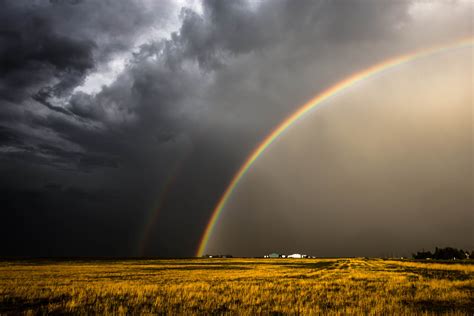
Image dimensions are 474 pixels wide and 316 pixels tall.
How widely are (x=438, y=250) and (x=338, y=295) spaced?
170 meters

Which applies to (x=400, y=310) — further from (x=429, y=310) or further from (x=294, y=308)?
(x=294, y=308)

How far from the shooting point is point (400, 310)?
14422mm

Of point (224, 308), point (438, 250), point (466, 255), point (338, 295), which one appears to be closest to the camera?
point (224, 308)

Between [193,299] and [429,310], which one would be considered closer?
[429,310]

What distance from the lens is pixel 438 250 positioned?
16175 cm

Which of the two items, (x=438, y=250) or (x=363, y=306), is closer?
(x=363, y=306)

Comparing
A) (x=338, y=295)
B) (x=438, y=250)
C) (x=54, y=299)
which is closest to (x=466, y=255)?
(x=438, y=250)

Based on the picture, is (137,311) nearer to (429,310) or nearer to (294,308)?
(294,308)

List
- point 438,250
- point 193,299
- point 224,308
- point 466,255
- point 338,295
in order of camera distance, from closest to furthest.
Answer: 1. point 224,308
2. point 193,299
3. point 338,295
4. point 466,255
5. point 438,250

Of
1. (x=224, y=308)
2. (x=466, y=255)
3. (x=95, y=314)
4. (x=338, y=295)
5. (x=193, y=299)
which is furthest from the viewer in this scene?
(x=466, y=255)

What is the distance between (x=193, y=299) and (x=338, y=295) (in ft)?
25.9

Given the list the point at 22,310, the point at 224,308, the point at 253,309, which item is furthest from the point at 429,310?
the point at 22,310

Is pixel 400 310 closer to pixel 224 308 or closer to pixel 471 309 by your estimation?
pixel 471 309

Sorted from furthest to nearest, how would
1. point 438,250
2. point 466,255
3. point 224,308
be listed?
point 438,250 → point 466,255 → point 224,308
